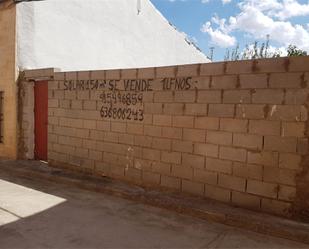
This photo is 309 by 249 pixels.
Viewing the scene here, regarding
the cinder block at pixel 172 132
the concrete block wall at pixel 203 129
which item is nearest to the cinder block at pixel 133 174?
the concrete block wall at pixel 203 129

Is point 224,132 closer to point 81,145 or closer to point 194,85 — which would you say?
point 194,85

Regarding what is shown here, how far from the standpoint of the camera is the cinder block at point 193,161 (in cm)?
567

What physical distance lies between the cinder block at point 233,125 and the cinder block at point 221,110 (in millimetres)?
73

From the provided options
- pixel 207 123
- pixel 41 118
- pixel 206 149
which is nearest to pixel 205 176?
pixel 206 149

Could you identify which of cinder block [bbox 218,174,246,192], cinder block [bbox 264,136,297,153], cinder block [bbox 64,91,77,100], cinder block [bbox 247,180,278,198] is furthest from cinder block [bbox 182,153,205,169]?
cinder block [bbox 64,91,77,100]

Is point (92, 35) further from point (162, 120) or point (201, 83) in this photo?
point (201, 83)

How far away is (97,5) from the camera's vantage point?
11.1 m

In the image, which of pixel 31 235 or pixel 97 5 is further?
pixel 97 5

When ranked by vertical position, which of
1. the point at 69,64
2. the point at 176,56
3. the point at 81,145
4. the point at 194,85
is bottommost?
the point at 81,145

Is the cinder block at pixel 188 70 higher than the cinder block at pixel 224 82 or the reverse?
higher

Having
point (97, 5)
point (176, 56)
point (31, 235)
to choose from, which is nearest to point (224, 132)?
point (31, 235)

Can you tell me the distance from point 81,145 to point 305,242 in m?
4.89

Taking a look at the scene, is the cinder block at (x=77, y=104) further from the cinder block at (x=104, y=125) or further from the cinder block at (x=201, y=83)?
the cinder block at (x=201, y=83)

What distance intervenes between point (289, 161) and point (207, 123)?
54.2 inches
